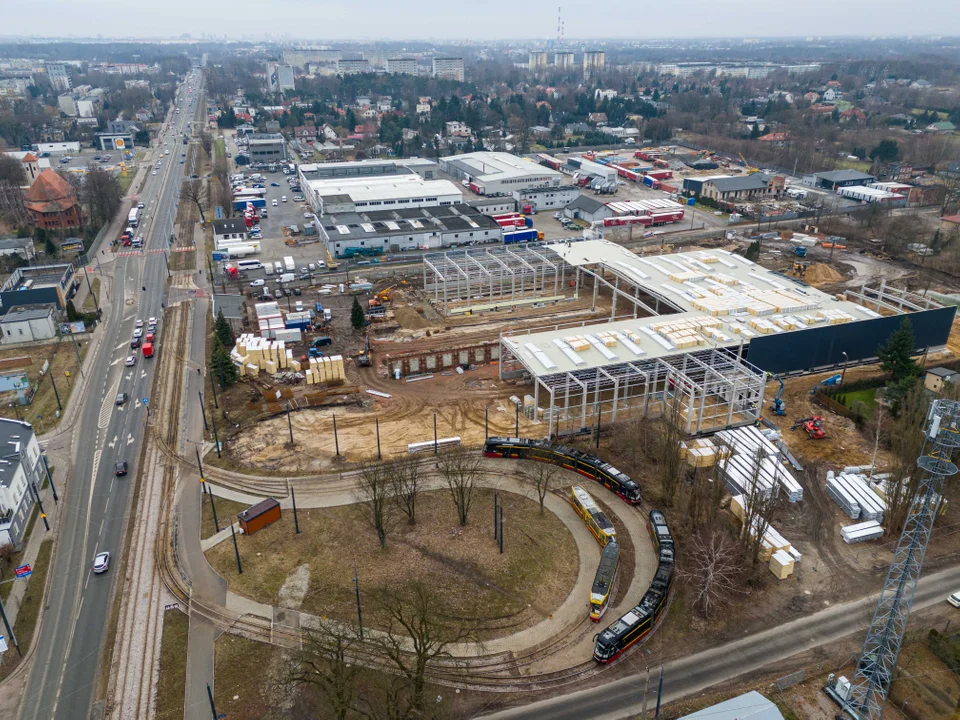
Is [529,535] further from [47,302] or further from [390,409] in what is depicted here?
[47,302]

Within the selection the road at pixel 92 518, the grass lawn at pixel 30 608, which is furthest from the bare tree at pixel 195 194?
the grass lawn at pixel 30 608

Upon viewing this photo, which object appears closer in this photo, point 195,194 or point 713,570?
point 713,570

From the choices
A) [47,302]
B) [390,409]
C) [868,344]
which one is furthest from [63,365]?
[868,344]

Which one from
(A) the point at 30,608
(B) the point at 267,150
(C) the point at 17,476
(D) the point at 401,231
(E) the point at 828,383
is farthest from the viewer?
(B) the point at 267,150

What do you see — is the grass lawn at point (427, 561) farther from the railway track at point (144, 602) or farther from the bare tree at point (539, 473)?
the railway track at point (144, 602)

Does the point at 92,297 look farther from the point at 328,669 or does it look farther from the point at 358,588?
the point at 328,669

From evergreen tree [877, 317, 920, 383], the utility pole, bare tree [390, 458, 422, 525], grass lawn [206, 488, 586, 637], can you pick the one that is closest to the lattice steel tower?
grass lawn [206, 488, 586, 637]

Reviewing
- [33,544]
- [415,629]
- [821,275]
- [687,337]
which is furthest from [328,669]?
[821,275]
